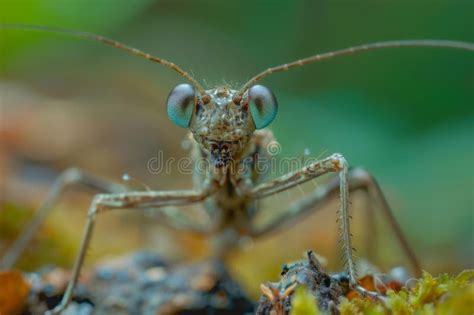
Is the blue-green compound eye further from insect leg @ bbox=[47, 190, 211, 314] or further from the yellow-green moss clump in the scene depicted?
the yellow-green moss clump

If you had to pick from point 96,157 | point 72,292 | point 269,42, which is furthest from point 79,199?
point 269,42

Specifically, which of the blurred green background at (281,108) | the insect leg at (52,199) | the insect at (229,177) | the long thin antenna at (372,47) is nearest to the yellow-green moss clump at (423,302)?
the insect at (229,177)

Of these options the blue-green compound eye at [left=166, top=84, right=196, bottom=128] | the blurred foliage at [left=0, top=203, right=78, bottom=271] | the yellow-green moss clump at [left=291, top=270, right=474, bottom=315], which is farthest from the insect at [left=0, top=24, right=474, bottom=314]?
the yellow-green moss clump at [left=291, top=270, right=474, bottom=315]

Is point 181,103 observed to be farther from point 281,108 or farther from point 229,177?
point 281,108

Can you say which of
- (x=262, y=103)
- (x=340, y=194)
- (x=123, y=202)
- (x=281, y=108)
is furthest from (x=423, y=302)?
(x=281, y=108)

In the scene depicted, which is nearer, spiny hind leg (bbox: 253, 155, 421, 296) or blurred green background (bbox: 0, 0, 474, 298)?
spiny hind leg (bbox: 253, 155, 421, 296)

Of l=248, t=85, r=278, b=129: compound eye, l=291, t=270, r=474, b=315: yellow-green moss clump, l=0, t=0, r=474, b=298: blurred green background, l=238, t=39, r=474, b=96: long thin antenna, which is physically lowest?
l=291, t=270, r=474, b=315: yellow-green moss clump
